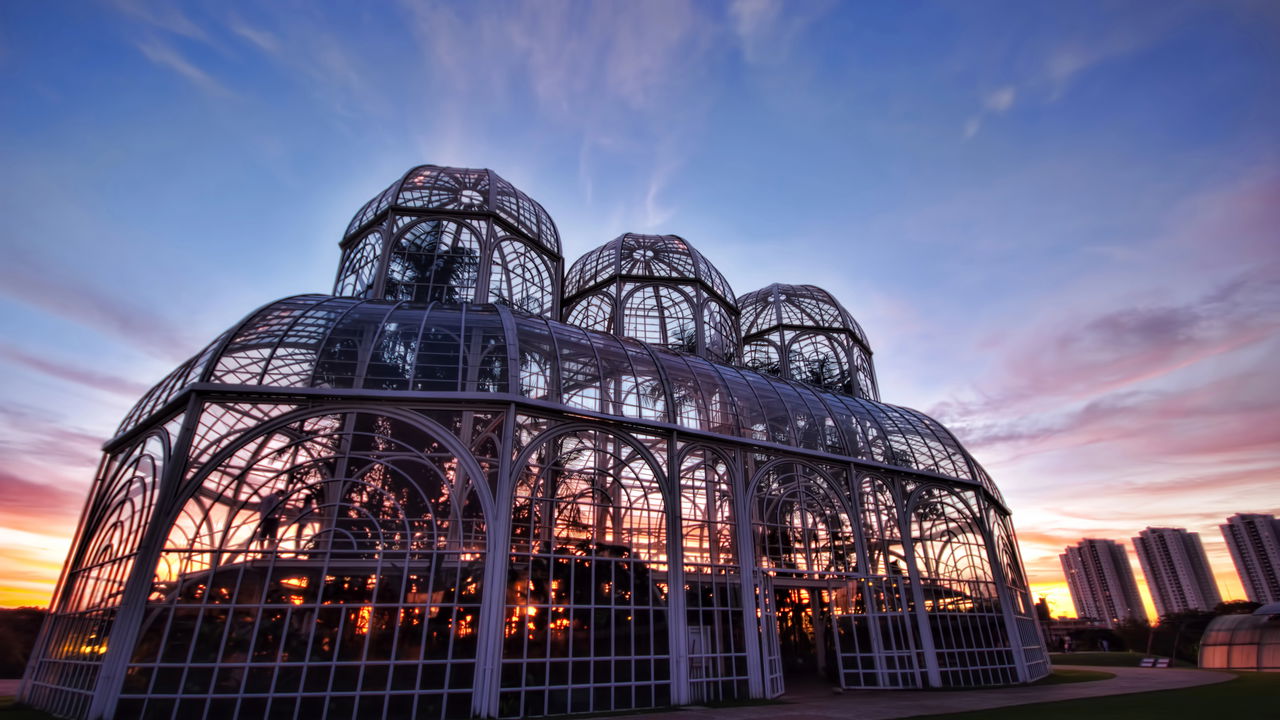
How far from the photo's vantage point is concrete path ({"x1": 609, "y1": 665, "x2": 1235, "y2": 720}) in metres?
16.5

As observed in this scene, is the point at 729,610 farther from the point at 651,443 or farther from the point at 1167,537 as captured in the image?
the point at 1167,537

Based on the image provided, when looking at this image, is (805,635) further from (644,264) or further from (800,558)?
(644,264)

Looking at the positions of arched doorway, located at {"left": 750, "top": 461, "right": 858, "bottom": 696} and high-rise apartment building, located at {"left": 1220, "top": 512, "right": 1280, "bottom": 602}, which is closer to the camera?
arched doorway, located at {"left": 750, "top": 461, "right": 858, "bottom": 696}

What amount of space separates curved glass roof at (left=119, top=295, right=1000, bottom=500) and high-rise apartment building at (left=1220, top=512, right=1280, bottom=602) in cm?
13926

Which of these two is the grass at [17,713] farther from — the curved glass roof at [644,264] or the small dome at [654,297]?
the curved glass roof at [644,264]

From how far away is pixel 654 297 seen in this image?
3581 cm

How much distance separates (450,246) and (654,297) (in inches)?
495

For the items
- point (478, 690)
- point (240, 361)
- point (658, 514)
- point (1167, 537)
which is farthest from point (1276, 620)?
point (1167, 537)

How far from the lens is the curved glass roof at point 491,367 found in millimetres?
17672

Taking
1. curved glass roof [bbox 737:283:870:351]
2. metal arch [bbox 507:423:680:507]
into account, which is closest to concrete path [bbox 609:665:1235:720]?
metal arch [bbox 507:423:680:507]

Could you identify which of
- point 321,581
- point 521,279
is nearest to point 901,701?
point 321,581

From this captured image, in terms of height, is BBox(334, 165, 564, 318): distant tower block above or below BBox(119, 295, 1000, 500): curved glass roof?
above

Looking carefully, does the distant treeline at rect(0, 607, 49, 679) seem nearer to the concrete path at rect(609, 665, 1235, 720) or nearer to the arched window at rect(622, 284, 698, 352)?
the arched window at rect(622, 284, 698, 352)

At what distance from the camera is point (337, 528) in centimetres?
1580
